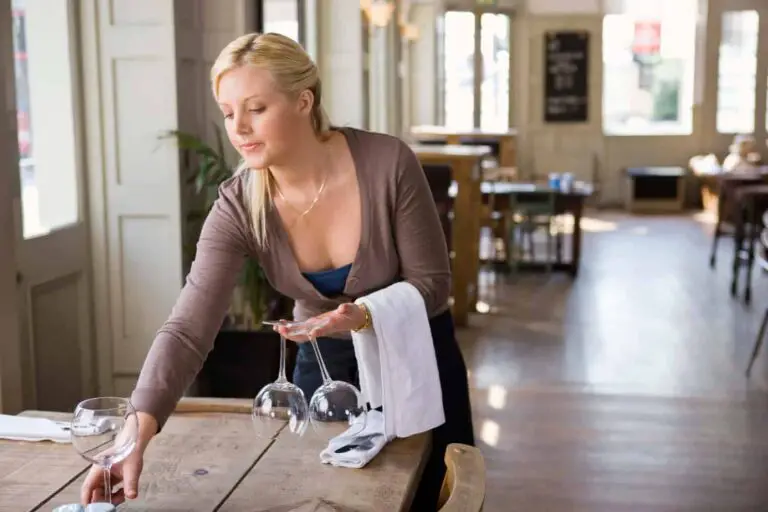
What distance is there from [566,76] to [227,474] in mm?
14449

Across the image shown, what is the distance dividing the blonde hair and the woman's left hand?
319 millimetres

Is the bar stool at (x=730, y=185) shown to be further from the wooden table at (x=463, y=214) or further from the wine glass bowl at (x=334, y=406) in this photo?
the wine glass bowl at (x=334, y=406)

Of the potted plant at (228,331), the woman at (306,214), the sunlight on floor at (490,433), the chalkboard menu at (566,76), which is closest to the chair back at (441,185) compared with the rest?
the sunlight on floor at (490,433)

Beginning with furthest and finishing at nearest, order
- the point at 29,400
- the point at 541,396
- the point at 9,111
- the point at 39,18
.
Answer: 1. the point at 541,396
2. the point at 39,18
3. the point at 29,400
4. the point at 9,111

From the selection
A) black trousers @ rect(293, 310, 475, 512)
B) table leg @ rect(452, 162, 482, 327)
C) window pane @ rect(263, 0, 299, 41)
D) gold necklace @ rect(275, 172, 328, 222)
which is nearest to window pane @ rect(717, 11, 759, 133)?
table leg @ rect(452, 162, 482, 327)

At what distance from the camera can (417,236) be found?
7.48ft

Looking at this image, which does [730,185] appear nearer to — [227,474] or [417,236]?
[417,236]

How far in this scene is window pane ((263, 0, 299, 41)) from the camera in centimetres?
681

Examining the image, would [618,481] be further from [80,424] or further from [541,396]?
[80,424]

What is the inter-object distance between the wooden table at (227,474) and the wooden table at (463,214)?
534cm

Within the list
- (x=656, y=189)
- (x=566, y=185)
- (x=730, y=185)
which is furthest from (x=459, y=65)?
(x=566, y=185)

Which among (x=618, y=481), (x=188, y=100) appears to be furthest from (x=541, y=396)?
(x=188, y=100)

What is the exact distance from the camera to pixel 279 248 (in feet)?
7.45

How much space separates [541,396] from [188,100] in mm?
2613
